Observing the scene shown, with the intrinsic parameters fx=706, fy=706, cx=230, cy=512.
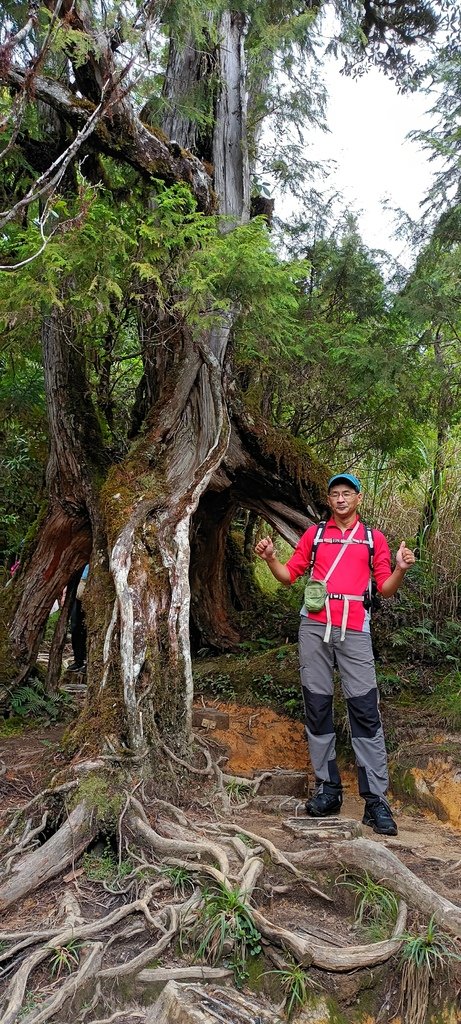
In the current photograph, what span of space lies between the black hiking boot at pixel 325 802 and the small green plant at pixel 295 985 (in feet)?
4.63

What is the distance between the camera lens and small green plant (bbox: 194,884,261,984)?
288 cm

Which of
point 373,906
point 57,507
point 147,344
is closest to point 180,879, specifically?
point 373,906

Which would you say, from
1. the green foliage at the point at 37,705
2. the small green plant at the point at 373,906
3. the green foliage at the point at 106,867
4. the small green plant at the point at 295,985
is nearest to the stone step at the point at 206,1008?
the small green plant at the point at 295,985

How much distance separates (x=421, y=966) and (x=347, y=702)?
5.43ft

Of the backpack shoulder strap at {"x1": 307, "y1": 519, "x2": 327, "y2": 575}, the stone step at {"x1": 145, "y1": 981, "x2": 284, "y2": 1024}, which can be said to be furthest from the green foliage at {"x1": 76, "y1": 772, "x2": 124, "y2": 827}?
the backpack shoulder strap at {"x1": 307, "y1": 519, "x2": 327, "y2": 575}

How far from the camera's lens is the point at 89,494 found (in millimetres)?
6086

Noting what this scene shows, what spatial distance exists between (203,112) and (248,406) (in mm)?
2754

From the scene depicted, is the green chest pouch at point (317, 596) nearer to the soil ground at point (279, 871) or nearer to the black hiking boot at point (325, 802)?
the black hiking boot at point (325, 802)

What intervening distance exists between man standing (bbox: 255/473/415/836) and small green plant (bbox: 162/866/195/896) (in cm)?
115

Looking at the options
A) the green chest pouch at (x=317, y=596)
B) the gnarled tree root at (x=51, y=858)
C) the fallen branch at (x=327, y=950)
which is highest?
the green chest pouch at (x=317, y=596)

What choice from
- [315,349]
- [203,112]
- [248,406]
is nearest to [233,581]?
[248,406]

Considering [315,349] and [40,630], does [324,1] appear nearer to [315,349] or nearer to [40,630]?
[315,349]

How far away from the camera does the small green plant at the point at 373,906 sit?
3.14 metres

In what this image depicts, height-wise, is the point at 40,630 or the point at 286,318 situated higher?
the point at 286,318
